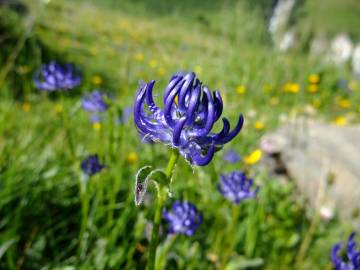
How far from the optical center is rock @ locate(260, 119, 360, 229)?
3227 millimetres

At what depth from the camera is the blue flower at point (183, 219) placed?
5.65 feet

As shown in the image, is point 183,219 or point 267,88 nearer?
point 183,219

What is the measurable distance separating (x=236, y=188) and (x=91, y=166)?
2.22 ft

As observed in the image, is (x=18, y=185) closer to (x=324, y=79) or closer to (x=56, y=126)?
(x=56, y=126)

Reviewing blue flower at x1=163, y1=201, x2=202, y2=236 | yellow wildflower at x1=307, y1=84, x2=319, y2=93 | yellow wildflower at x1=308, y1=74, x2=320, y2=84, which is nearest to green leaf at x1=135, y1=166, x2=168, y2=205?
blue flower at x1=163, y1=201, x2=202, y2=236

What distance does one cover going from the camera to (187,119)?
99 cm

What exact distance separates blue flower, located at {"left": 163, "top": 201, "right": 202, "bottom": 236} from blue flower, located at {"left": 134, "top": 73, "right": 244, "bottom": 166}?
721mm

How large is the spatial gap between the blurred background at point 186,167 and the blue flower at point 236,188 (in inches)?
5.6

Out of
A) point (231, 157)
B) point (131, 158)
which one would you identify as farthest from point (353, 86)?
point (131, 158)

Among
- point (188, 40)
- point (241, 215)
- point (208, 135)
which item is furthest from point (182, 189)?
point (188, 40)

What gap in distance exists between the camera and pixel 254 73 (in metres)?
7.00

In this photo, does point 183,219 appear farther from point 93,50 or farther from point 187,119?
point 93,50

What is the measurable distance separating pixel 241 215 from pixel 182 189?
0.41 m

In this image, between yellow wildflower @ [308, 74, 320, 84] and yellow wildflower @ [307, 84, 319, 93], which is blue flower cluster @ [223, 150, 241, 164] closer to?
yellow wildflower @ [307, 84, 319, 93]
